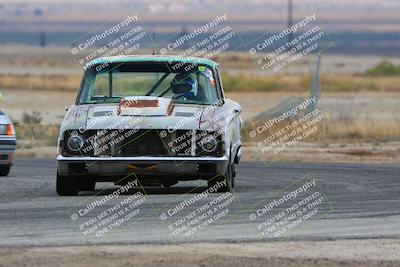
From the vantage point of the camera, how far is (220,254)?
39.7 ft

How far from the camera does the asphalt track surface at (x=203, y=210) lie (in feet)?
43.7

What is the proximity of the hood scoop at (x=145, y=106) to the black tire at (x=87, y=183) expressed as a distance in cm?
102

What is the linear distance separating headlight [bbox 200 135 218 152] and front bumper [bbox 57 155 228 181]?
0.12 m

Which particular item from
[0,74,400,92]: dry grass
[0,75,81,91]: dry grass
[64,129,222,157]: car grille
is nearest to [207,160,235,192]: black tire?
[64,129,222,157]: car grille

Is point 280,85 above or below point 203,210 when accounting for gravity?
below

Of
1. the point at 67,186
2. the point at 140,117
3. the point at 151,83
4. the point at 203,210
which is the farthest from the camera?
the point at 151,83

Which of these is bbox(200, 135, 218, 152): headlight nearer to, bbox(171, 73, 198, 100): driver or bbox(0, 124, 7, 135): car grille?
bbox(171, 73, 198, 100): driver

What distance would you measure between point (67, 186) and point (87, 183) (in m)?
0.40

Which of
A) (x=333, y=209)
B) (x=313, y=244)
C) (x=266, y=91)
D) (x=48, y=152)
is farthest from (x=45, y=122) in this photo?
(x=313, y=244)

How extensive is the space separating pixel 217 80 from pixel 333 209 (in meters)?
3.55

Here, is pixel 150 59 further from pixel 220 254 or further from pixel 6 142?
pixel 220 254

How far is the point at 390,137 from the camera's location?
3181cm

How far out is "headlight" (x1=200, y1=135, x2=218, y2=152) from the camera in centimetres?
1675

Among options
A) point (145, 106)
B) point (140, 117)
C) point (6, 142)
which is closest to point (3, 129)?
point (6, 142)
